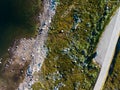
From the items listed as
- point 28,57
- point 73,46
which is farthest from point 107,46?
point 28,57

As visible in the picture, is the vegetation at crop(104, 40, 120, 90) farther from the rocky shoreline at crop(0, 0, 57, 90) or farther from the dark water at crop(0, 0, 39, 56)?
the dark water at crop(0, 0, 39, 56)

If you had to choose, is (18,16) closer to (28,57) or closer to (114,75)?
(28,57)

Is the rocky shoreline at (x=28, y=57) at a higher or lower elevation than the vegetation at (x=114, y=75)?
higher

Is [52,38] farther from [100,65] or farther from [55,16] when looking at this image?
[100,65]

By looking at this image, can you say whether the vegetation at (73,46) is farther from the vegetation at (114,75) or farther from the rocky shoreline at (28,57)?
the vegetation at (114,75)

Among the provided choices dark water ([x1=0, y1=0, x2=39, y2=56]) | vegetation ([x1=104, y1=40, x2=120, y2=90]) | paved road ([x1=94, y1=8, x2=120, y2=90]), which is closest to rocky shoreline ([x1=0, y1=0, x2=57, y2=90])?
dark water ([x1=0, y1=0, x2=39, y2=56])

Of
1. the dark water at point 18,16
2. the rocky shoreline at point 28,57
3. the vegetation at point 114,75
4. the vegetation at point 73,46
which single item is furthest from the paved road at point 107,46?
the dark water at point 18,16

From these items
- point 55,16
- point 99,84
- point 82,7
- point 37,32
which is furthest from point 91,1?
point 99,84
